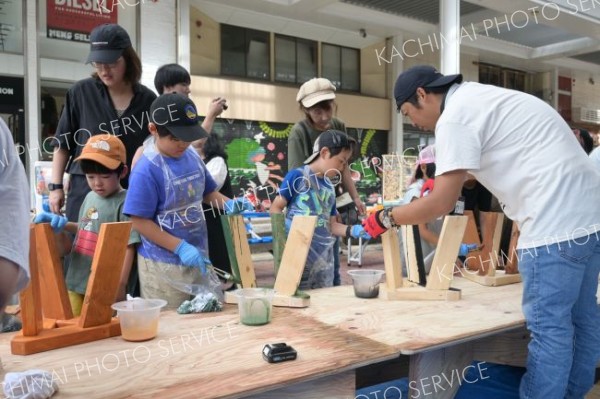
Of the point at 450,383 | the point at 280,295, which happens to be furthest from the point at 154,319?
the point at 450,383

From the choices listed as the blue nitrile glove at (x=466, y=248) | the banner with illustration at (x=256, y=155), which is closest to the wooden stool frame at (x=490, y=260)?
the blue nitrile glove at (x=466, y=248)

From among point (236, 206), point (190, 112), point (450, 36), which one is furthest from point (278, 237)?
point (450, 36)

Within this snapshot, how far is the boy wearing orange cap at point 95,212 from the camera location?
78.1 inches

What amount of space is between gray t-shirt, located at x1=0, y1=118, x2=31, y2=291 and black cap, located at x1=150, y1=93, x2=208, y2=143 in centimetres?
114

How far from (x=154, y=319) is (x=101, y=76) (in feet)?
4.24

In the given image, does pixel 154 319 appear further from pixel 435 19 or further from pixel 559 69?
pixel 559 69

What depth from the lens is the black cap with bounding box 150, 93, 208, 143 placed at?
1.89 metres

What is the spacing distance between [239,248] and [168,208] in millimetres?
321

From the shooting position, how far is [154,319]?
145 centimetres

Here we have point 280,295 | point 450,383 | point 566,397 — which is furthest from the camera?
point 280,295

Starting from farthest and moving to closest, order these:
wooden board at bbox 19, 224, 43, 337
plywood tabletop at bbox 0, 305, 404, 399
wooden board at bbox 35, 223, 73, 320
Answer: wooden board at bbox 35, 223, 73, 320, wooden board at bbox 19, 224, 43, 337, plywood tabletop at bbox 0, 305, 404, 399

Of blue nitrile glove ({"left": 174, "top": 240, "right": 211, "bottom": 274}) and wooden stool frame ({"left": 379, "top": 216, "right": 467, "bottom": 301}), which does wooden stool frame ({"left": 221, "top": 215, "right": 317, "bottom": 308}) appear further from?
wooden stool frame ({"left": 379, "top": 216, "right": 467, "bottom": 301})

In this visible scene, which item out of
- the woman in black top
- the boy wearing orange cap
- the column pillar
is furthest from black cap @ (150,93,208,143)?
the column pillar

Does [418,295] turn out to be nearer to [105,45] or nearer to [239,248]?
[239,248]
